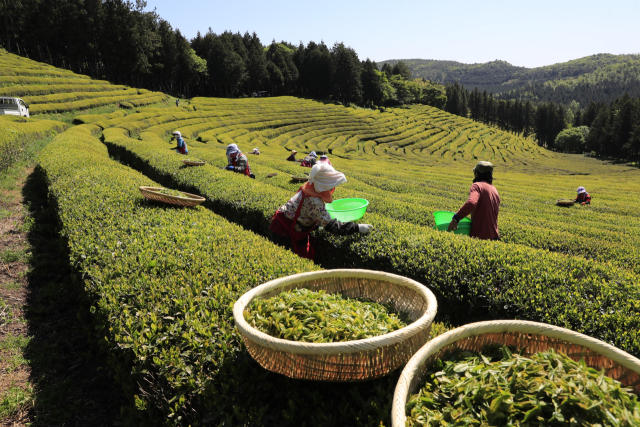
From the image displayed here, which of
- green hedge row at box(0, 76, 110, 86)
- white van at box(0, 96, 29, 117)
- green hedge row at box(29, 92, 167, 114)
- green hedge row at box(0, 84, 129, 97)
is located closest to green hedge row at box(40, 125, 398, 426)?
white van at box(0, 96, 29, 117)

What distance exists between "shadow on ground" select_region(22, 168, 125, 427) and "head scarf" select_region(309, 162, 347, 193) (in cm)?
315

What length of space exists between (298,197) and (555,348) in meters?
3.59

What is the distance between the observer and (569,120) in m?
136

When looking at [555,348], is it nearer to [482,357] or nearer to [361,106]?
[482,357]

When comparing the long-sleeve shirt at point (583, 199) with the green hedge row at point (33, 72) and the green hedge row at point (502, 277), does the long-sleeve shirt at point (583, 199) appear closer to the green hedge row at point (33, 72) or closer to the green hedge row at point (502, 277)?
the green hedge row at point (502, 277)

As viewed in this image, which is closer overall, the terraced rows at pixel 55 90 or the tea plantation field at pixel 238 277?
the tea plantation field at pixel 238 277

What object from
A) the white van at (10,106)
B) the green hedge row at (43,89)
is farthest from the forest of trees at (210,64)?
the white van at (10,106)

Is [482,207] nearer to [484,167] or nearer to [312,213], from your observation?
[484,167]

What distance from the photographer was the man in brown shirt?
5461 mm

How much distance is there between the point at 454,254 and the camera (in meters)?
4.44

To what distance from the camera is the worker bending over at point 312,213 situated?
4.66 m

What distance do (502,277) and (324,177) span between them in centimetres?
249

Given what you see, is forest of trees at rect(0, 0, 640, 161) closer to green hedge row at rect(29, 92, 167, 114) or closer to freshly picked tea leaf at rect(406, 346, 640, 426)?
green hedge row at rect(29, 92, 167, 114)

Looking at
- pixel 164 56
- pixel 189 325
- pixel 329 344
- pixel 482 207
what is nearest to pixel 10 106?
pixel 189 325
